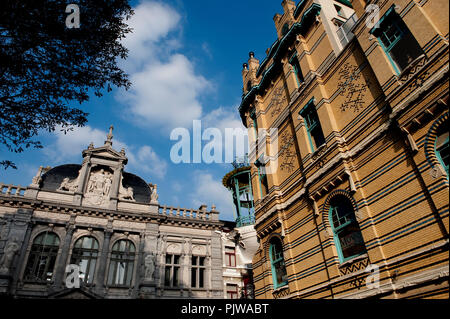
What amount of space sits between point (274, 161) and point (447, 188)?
27.4 feet

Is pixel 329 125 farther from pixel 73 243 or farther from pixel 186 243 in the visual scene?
pixel 73 243

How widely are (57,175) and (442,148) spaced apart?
27.5 metres

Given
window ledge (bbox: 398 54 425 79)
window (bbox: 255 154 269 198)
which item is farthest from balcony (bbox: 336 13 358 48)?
window (bbox: 255 154 269 198)

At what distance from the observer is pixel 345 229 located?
9.54m

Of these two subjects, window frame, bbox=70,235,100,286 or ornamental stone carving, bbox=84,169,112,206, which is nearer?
window frame, bbox=70,235,100,286

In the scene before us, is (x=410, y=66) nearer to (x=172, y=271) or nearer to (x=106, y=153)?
(x=172, y=271)

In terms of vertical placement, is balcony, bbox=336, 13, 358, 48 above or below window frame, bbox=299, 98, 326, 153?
above

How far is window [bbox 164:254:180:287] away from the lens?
2259cm

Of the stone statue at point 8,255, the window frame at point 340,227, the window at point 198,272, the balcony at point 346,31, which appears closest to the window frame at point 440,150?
the window frame at point 340,227

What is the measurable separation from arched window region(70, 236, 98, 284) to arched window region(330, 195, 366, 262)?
60.7ft

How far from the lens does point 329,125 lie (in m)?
10.7

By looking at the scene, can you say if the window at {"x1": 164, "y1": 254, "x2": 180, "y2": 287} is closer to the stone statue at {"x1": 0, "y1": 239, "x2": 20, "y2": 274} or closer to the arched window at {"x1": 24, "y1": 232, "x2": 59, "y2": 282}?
the arched window at {"x1": 24, "y1": 232, "x2": 59, "y2": 282}

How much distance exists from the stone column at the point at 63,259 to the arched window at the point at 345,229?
19244mm
